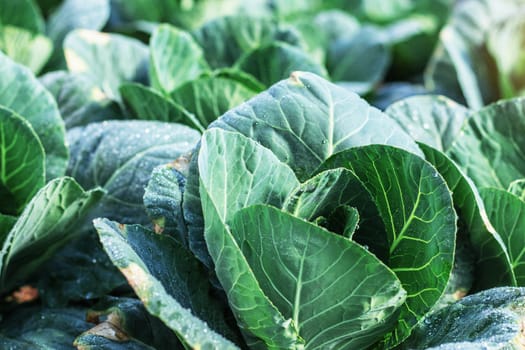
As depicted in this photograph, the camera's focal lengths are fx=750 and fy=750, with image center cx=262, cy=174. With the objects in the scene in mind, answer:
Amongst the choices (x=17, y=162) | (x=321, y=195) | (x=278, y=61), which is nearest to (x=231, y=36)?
(x=278, y=61)

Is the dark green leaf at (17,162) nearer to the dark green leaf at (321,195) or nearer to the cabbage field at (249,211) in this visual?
the cabbage field at (249,211)

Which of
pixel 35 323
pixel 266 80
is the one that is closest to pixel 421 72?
pixel 266 80

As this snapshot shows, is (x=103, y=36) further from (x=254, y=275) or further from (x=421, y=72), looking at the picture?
(x=421, y=72)

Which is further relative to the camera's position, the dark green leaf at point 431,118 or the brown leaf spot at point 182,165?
the dark green leaf at point 431,118

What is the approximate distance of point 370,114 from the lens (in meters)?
1.18

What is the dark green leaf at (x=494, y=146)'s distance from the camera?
1378 mm

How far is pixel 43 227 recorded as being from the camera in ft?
4.19

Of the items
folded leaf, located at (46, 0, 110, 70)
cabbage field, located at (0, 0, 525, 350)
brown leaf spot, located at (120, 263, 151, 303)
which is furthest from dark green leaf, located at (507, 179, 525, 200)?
folded leaf, located at (46, 0, 110, 70)

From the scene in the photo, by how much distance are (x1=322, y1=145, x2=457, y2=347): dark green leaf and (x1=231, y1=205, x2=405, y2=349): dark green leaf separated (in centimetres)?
6

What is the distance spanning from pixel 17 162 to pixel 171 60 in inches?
20.6

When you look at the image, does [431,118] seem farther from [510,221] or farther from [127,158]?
[127,158]

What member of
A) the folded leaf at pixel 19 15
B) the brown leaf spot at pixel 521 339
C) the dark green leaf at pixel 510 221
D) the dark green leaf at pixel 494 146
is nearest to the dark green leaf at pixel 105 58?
the folded leaf at pixel 19 15

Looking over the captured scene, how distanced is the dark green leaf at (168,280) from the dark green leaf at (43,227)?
0.21 metres

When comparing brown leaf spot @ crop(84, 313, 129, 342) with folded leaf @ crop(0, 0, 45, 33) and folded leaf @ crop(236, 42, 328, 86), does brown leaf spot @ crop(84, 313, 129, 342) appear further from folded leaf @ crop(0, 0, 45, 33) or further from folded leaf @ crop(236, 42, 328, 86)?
folded leaf @ crop(0, 0, 45, 33)
